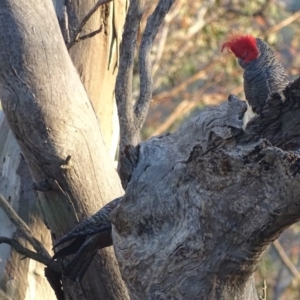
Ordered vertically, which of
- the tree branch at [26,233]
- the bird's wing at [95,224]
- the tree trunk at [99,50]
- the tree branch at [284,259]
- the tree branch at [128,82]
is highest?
the tree trunk at [99,50]

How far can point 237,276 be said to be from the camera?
192cm

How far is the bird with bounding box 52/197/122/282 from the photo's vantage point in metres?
2.25

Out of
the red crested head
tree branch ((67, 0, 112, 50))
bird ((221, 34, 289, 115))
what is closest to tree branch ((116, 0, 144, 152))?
tree branch ((67, 0, 112, 50))

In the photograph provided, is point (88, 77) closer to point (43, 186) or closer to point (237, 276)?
point (43, 186)

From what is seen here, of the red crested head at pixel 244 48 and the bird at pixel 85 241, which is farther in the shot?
the red crested head at pixel 244 48

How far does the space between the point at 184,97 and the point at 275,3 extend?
4.46ft

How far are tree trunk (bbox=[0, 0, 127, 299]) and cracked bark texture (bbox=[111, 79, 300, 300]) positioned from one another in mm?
416

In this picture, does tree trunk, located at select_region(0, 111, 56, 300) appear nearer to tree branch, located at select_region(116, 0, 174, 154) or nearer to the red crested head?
tree branch, located at select_region(116, 0, 174, 154)

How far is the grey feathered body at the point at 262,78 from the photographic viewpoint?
161 inches

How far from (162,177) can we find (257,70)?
8.03ft

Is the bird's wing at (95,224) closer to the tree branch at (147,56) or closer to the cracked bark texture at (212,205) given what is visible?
the cracked bark texture at (212,205)

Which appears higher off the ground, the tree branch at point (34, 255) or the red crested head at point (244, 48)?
the red crested head at point (244, 48)

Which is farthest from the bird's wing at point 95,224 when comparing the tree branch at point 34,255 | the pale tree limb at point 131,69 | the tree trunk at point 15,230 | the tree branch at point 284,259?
the tree branch at point 284,259

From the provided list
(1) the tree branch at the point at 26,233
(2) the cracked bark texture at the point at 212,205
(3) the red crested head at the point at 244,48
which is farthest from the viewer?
(3) the red crested head at the point at 244,48
